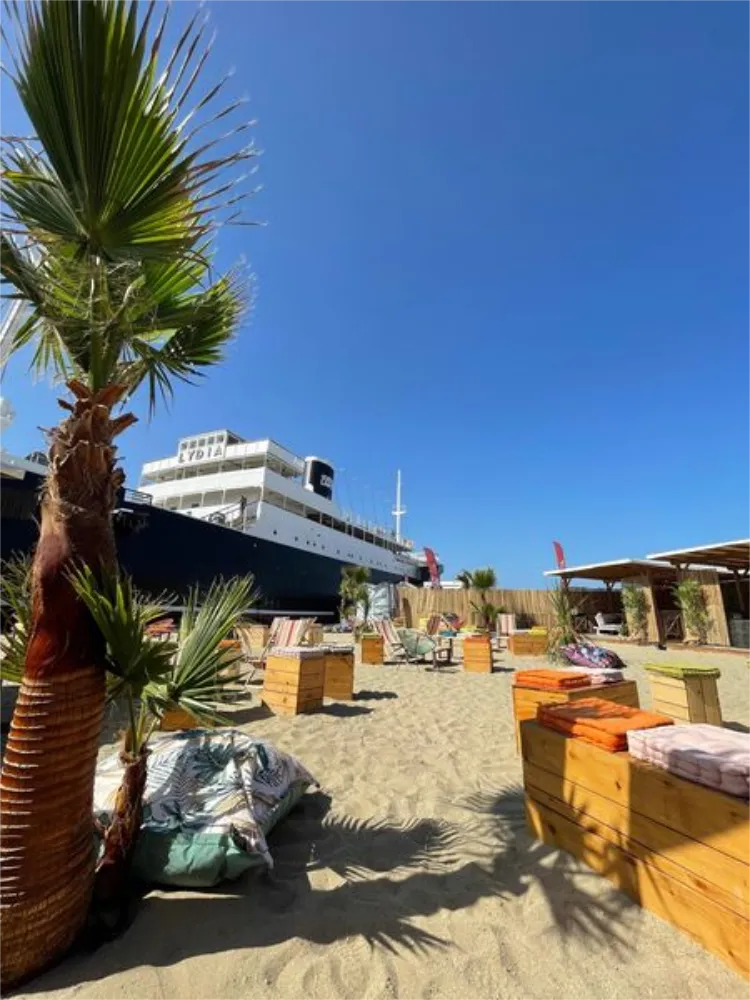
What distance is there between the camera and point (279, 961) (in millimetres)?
1566

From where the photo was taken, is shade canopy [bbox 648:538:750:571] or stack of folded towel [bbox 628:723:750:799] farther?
shade canopy [bbox 648:538:750:571]

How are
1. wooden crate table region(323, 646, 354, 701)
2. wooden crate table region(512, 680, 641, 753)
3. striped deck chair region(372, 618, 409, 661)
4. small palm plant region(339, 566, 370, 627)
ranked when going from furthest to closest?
small palm plant region(339, 566, 370, 627), striped deck chair region(372, 618, 409, 661), wooden crate table region(323, 646, 354, 701), wooden crate table region(512, 680, 641, 753)

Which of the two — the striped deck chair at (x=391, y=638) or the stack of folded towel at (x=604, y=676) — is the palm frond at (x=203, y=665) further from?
the striped deck chair at (x=391, y=638)

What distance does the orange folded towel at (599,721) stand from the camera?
2.04 metres

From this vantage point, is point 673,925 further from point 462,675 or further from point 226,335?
point 462,675

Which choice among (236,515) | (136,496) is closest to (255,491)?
(236,515)

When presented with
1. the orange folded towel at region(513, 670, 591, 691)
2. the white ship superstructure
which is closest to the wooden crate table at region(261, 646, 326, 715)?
the orange folded towel at region(513, 670, 591, 691)

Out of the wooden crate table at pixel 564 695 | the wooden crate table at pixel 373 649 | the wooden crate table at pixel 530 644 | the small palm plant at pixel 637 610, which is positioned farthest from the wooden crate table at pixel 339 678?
the small palm plant at pixel 637 610

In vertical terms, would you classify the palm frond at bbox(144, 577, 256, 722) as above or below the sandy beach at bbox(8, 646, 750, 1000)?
above

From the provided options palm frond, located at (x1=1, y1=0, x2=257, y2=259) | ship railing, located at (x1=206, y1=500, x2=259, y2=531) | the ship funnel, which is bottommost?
palm frond, located at (x1=1, y1=0, x2=257, y2=259)

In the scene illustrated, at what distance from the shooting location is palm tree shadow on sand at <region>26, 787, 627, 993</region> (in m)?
1.64

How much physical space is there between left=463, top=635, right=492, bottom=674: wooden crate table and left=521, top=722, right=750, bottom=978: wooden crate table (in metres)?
6.46

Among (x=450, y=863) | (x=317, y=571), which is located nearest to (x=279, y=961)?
(x=450, y=863)

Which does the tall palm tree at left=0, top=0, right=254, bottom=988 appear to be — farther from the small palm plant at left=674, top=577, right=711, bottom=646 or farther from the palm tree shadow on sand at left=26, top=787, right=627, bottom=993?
the small palm plant at left=674, top=577, right=711, bottom=646
